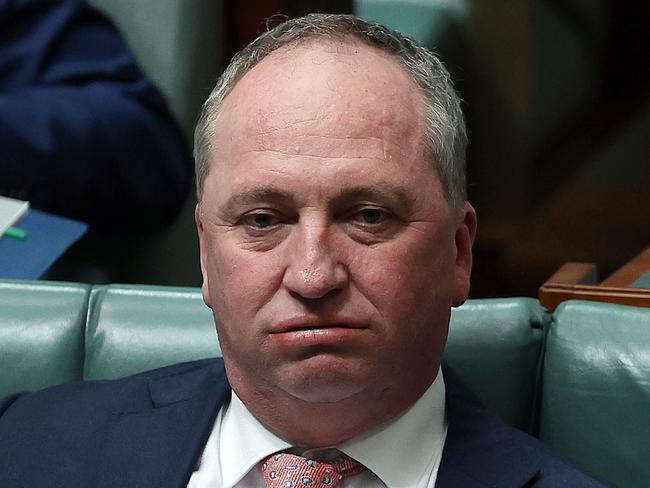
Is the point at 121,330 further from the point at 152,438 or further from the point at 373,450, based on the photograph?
the point at 373,450

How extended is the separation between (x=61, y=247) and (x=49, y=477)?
2.05 ft

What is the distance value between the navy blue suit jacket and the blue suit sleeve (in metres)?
0.86

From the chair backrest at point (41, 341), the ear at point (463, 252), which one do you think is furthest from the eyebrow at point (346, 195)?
the chair backrest at point (41, 341)

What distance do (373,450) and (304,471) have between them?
79mm

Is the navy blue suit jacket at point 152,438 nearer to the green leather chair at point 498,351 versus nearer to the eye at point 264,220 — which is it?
the green leather chair at point 498,351

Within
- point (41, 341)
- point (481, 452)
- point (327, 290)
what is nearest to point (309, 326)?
point (327, 290)

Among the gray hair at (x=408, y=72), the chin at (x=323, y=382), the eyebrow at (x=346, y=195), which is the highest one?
the gray hair at (x=408, y=72)

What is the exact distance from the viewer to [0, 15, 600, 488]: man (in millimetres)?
1274

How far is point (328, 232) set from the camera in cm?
128

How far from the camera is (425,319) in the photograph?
133 centimetres

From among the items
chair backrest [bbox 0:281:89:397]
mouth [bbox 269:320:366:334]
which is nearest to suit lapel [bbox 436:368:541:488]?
mouth [bbox 269:320:366:334]

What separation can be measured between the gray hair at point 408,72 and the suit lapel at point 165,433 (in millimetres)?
250

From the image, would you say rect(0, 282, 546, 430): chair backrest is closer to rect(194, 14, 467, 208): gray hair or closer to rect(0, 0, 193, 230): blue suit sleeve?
rect(194, 14, 467, 208): gray hair

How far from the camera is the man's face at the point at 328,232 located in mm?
1262
